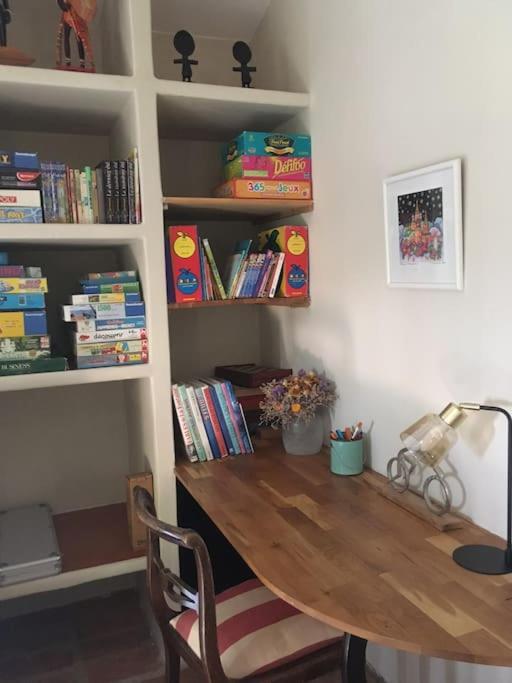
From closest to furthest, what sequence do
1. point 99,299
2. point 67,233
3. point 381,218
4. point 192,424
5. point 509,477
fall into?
point 509,477, point 381,218, point 67,233, point 99,299, point 192,424

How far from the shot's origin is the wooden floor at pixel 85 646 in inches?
82.5

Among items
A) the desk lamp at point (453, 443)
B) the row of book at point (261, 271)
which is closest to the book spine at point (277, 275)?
the row of book at point (261, 271)

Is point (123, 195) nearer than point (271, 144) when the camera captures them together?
Yes

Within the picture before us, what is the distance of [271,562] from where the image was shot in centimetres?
139

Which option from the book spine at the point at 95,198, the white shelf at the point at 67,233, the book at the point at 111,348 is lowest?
the book at the point at 111,348

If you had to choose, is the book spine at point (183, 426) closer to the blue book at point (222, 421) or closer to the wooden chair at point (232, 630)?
the blue book at point (222, 421)

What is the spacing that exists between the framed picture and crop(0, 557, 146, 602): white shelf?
1322mm

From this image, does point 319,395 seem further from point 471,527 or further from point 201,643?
point 201,643

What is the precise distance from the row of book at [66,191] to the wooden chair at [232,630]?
0.94 metres

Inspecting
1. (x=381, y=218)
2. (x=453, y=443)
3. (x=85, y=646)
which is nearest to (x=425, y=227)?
(x=381, y=218)

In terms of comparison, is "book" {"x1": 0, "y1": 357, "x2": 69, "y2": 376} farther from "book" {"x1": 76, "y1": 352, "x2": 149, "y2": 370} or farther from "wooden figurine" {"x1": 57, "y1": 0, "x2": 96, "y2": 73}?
"wooden figurine" {"x1": 57, "y1": 0, "x2": 96, "y2": 73}

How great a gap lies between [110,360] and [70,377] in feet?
0.48

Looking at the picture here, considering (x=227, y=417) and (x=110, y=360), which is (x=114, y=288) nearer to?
(x=110, y=360)

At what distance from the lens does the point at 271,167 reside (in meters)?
2.16
